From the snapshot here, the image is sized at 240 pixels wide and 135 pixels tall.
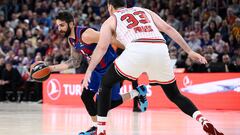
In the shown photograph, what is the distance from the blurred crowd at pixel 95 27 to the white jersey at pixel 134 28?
8838 mm

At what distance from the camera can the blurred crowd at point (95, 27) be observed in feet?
55.7

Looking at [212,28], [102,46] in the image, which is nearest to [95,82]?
[102,46]

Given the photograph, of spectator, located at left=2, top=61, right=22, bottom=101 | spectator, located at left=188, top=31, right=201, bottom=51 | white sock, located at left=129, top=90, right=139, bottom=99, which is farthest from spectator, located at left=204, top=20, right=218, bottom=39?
white sock, located at left=129, top=90, right=139, bottom=99

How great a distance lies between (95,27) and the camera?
20.5 metres

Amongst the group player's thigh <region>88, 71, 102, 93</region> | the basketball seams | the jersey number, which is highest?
the jersey number

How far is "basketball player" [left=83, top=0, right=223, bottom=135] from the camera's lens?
7023 millimetres

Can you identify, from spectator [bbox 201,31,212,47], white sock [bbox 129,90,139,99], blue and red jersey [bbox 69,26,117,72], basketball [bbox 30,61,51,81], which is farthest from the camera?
spectator [bbox 201,31,212,47]

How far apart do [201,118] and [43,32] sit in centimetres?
1547

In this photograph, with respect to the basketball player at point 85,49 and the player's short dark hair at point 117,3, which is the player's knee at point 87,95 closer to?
the basketball player at point 85,49

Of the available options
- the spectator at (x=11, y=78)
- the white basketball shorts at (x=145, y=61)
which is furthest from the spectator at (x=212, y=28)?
the white basketball shorts at (x=145, y=61)

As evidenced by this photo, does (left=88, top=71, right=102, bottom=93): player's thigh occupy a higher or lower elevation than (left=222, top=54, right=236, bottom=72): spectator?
lower

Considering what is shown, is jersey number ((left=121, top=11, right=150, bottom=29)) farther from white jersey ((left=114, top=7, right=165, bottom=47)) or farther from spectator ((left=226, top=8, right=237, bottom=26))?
spectator ((left=226, top=8, right=237, bottom=26))

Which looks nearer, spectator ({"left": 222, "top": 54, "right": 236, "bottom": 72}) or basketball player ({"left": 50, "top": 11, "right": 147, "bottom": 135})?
basketball player ({"left": 50, "top": 11, "right": 147, "bottom": 135})

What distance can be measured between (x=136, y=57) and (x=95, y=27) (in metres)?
13.6
